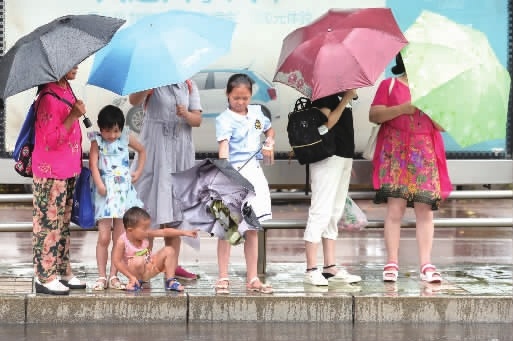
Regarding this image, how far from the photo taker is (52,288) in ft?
28.1

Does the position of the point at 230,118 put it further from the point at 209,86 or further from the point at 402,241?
the point at 402,241

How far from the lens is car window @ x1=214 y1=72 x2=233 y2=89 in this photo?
Answer: 998 cm

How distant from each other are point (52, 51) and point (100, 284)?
178cm

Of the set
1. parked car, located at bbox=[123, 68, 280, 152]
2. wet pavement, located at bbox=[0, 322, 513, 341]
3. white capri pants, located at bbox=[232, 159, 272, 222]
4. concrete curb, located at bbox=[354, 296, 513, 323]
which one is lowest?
wet pavement, located at bbox=[0, 322, 513, 341]

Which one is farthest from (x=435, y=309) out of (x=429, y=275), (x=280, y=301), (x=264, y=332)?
(x=264, y=332)

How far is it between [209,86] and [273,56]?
1.89ft

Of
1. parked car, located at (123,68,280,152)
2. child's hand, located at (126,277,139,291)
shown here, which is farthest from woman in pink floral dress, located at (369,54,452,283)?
child's hand, located at (126,277,139,291)

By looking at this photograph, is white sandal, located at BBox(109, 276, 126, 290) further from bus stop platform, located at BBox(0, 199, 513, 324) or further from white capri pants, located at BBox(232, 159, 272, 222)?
white capri pants, located at BBox(232, 159, 272, 222)

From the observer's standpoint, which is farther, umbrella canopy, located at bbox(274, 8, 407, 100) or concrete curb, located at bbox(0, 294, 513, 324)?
umbrella canopy, located at bbox(274, 8, 407, 100)

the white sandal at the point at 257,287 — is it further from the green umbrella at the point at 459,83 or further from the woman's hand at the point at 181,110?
the green umbrella at the point at 459,83

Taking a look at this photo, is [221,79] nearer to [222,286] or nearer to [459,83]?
[222,286]

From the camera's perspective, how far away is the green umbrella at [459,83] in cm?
859

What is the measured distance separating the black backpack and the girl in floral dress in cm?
119

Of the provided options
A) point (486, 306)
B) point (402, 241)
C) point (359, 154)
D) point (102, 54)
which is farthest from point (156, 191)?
point (402, 241)
